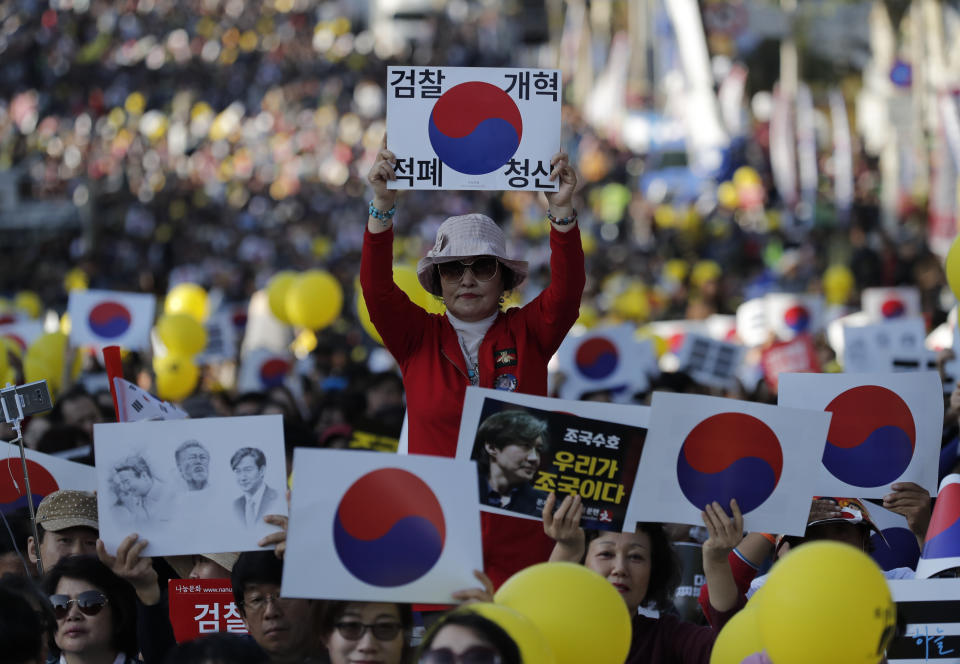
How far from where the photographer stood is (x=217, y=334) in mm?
12125

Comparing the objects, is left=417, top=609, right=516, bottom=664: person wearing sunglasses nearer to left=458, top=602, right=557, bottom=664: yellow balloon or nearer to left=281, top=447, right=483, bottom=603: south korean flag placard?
left=458, top=602, right=557, bottom=664: yellow balloon

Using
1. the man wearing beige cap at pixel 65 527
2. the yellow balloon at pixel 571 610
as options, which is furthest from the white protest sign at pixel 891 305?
the yellow balloon at pixel 571 610

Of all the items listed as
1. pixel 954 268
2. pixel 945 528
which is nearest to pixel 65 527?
pixel 945 528

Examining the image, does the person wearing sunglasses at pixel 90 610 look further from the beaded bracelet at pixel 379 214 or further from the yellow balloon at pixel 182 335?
the yellow balloon at pixel 182 335

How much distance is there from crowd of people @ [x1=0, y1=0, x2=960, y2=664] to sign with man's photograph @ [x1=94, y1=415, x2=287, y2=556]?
43mm

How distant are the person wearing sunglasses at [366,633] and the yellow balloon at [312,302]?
8022mm

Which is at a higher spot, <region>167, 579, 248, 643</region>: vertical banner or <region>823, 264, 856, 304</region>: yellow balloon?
<region>823, 264, 856, 304</region>: yellow balloon

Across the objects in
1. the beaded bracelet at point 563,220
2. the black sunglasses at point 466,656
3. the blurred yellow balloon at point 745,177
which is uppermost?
the blurred yellow balloon at point 745,177

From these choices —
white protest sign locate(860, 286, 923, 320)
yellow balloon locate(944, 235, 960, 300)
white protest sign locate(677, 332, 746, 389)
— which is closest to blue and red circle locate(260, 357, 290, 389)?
white protest sign locate(677, 332, 746, 389)

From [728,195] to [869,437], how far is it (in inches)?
1061

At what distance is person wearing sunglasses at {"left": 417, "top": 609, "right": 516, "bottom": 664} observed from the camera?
3.07 metres

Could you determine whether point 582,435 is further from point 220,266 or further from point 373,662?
point 220,266

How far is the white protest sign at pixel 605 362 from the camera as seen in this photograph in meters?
10.0

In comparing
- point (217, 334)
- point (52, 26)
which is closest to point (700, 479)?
point (217, 334)
